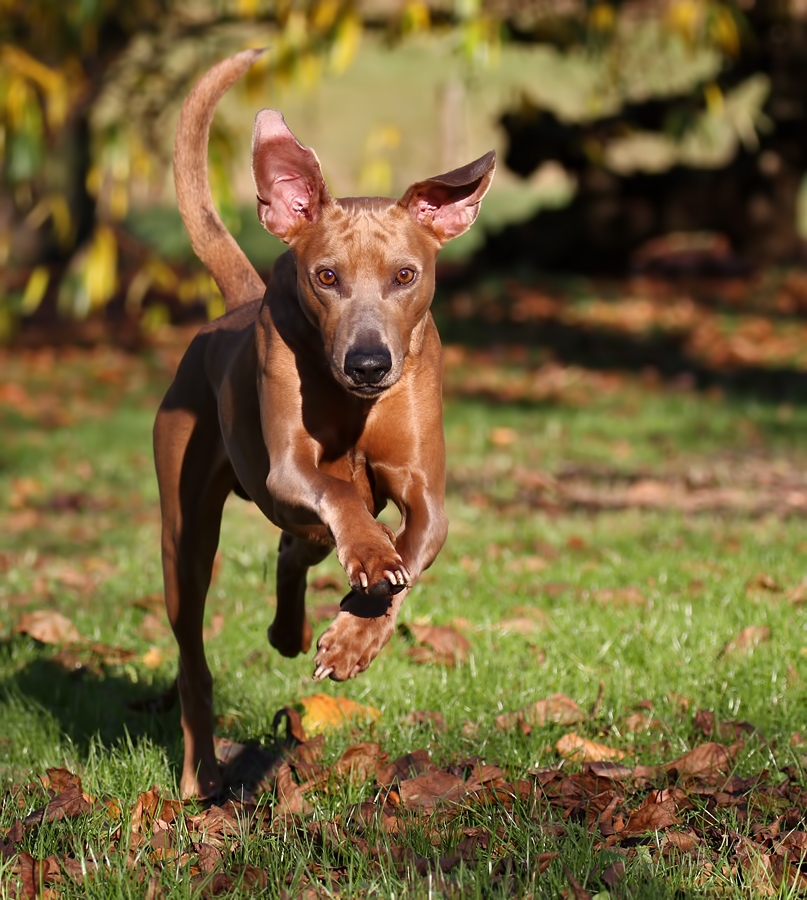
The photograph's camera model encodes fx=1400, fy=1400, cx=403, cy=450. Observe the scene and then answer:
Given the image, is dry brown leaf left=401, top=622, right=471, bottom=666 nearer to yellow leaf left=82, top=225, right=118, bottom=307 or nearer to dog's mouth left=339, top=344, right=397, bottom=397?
dog's mouth left=339, top=344, right=397, bottom=397

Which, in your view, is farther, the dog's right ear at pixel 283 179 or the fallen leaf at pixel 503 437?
the fallen leaf at pixel 503 437

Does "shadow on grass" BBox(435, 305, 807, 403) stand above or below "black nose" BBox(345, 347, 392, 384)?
below

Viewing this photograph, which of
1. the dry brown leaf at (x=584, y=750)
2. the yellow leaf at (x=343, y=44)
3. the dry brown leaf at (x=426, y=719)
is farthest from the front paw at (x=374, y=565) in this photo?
the yellow leaf at (x=343, y=44)

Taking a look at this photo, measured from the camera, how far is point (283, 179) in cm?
400

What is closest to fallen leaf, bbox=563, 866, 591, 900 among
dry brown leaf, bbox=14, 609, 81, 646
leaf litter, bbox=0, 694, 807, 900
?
leaf litter, bbox=0, 694, 807, 900

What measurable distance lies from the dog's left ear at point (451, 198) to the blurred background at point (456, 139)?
5.01m

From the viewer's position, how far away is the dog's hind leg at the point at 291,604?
4621mm

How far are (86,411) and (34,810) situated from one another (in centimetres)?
993

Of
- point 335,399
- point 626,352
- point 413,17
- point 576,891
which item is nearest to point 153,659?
point 335,399

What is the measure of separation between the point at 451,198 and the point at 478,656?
2011mm

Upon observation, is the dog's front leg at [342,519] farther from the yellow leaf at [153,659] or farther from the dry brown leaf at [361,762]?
the yellow leaf at [153,659]

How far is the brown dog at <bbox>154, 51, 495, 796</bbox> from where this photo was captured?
3.54 meters

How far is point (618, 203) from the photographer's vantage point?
59.3 feet

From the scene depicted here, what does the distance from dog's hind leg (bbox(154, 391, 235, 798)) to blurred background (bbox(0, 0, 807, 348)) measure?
15.7 feet
